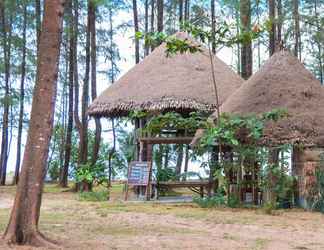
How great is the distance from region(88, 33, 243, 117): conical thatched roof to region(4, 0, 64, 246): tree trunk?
7108 millimetres

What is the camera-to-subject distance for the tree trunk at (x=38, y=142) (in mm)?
5492

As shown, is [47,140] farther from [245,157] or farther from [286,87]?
[286,87]

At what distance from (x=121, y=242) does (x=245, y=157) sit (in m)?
4.77

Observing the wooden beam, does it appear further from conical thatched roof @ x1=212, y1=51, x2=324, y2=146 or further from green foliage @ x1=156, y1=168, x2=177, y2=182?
conical thatched roof @ x1=212, y1=51, x2=324, y2=146

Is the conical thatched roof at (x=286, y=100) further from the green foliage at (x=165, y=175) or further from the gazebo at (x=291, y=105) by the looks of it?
the green foliage at (x=165, y=175)

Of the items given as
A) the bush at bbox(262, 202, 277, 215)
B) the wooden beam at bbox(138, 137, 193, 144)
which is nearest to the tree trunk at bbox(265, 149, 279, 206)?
the bush at bbox(262, 202, 277, 215)

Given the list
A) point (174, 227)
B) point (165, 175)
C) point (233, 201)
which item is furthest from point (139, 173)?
point (174, 227)

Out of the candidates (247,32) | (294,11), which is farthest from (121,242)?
(294,11)

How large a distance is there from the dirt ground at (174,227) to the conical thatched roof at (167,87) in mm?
2924

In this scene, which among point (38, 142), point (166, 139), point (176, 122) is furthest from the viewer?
point (166, 139)

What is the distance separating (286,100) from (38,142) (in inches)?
252

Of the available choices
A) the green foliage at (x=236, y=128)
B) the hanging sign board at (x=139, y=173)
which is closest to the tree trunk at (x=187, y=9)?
the hanging sign board at (x=139, y=173)

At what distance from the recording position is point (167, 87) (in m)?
13.2

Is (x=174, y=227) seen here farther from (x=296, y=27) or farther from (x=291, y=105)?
(x=296, y=27)
